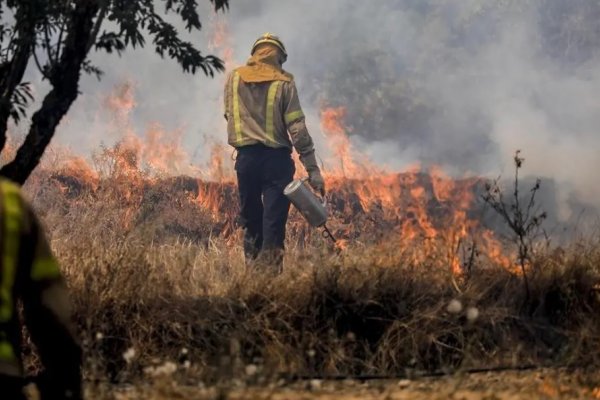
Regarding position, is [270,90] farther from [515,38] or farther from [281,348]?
[515,38]

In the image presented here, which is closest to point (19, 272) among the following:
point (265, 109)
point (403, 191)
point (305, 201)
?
point (305, 201)

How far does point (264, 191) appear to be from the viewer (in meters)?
7.08

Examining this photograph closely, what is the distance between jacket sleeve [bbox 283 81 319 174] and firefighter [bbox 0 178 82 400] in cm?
500

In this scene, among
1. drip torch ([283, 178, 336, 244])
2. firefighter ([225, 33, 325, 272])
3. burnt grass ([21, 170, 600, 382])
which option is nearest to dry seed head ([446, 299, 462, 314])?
burnt grass ([21, 170, 600, 382])

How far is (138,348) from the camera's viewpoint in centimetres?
434

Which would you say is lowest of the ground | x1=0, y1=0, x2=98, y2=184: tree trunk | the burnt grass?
the ground

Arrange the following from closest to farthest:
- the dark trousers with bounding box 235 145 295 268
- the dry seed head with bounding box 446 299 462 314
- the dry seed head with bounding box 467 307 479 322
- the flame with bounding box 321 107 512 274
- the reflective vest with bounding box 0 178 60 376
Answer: the reflective vest with bounding box 0 178 60 376
the dry seed head with bounding box 467 307 479 322
the dry seed head with bounding box 446 299 462 314
the dark trousers with bounding box 235 145 295 268
the flame with bounding box 321 107 512 274

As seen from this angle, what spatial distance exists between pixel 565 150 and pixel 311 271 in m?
12.1

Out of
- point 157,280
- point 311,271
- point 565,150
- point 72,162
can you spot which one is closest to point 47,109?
point 157,280

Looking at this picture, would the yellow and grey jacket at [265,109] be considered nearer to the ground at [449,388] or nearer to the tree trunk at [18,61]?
the tree trunk at [18,61]

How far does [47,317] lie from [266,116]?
5.12 m

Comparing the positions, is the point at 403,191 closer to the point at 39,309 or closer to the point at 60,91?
the point at 60,91

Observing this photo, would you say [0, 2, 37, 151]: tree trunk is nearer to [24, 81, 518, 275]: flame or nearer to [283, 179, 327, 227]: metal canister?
[283, 179, 327, 227]: metal canister

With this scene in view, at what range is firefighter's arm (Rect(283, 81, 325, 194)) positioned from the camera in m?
7.00
